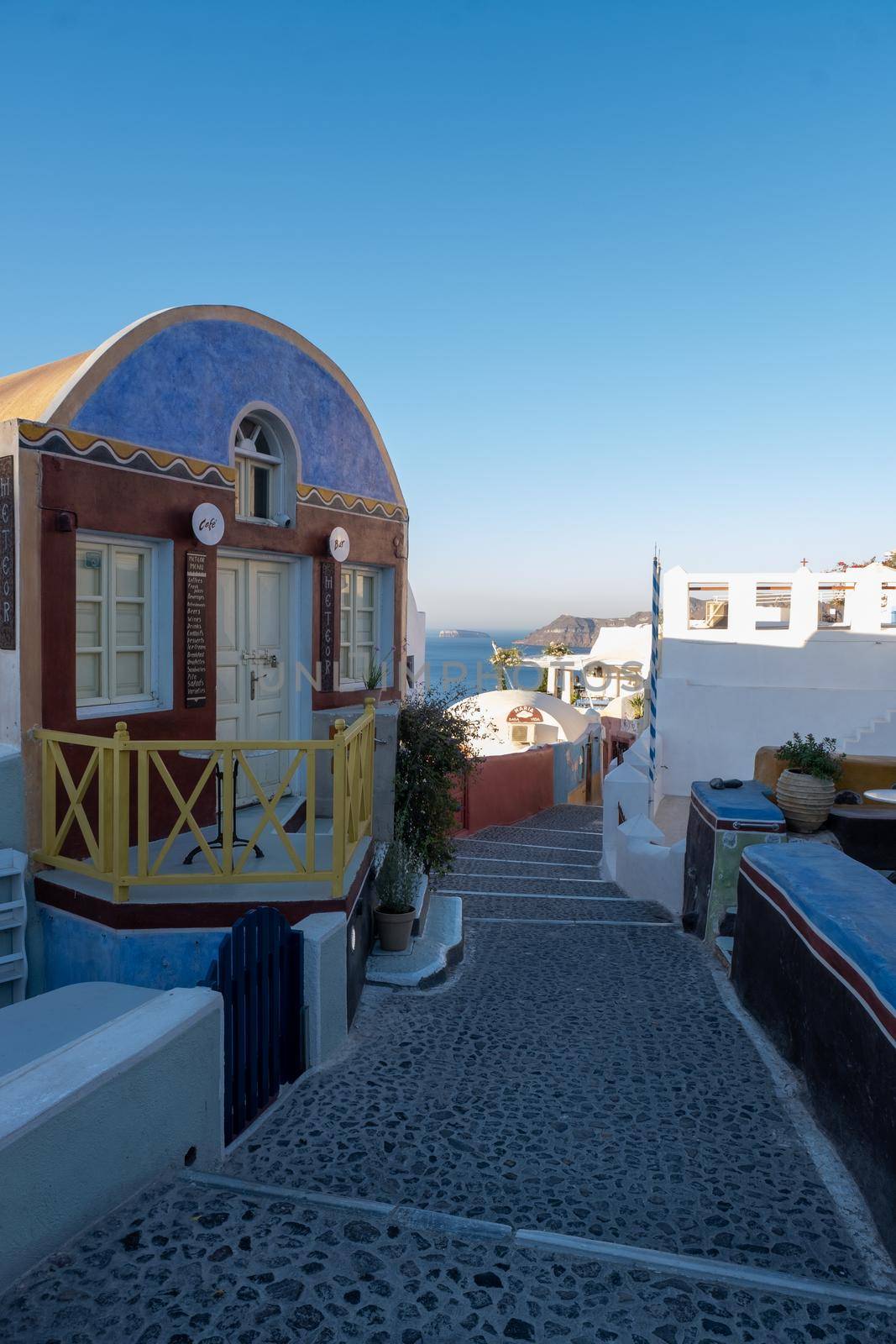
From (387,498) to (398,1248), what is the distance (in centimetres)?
792

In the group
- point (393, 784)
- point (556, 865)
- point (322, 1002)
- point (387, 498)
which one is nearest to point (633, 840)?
point (556, 865)

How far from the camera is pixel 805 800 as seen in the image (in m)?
7.34

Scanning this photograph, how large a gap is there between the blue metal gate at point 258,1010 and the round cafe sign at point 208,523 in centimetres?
368

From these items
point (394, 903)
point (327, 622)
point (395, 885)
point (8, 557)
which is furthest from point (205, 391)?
point (394, 903)

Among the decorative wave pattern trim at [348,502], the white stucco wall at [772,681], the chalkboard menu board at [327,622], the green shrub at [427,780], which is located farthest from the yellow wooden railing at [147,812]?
the white stucco wall at [772,681]

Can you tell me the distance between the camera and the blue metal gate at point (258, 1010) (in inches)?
165

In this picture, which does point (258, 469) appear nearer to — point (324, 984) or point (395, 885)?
point (395, 885)

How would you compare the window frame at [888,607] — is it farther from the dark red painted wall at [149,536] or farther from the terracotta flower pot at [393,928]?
the terracotta flower pot at [393,928]

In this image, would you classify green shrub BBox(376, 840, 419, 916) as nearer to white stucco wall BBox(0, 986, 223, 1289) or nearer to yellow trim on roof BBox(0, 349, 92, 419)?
white stucco wall BBox(0, 986, 223, 1289)

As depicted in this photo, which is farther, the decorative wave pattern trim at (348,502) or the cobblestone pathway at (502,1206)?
the decorative wave pattern trim at (348,502)

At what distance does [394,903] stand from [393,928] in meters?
0.20

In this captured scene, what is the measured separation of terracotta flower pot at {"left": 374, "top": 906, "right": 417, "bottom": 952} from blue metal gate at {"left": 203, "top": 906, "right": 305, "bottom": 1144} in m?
1.81

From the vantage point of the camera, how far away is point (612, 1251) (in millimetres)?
3062

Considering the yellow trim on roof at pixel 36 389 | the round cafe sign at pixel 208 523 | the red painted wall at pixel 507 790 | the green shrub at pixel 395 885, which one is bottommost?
the red painted wall at pixel 507 790
